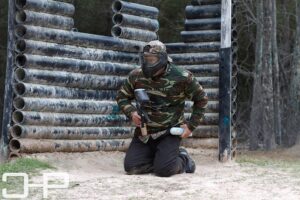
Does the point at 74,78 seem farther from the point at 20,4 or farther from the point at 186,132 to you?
the point at 186,132

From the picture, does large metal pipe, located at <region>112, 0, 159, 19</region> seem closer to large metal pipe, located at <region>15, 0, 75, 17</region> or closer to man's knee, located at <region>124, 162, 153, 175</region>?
large metal pipe, located at <region>15, 0, 75, 17</region>

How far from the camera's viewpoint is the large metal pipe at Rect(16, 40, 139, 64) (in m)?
6.92

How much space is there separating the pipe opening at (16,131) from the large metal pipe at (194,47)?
2.86m

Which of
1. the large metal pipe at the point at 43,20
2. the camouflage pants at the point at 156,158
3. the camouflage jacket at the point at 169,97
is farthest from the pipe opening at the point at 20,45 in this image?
the camouflage pants at the point at 156,158

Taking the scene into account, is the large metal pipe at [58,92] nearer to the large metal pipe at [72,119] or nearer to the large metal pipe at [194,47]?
the large metal pipe at [72,119]

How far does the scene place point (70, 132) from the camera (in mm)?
7410

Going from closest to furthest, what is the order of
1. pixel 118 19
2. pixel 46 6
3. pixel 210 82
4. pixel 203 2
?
pixel 46 6 < pixel 118 19 < pixel 210 82 < pixel 203 2

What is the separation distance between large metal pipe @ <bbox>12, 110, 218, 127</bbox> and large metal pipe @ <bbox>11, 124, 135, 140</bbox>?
0.05 metres

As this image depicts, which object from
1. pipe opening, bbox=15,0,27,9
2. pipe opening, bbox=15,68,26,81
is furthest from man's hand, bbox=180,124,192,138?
pipe opening, bbox=15,0,27,9

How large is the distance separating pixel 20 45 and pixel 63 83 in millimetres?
716

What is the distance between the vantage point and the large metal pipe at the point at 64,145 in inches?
268

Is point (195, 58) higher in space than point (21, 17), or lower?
lower

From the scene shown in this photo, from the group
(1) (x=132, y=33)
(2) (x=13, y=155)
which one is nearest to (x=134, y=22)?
(1) (x=132, y=33)

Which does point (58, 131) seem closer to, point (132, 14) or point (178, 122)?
point (178, 122)
